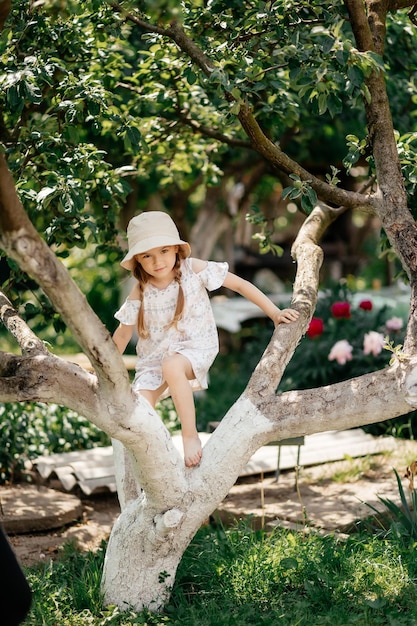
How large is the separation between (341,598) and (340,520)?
4.34 feet

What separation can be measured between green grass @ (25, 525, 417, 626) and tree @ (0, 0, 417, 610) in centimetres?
17

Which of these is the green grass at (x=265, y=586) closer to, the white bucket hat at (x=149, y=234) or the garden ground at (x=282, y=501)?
the garden ground at (x=282, y=501)

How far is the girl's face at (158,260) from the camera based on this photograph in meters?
3.81

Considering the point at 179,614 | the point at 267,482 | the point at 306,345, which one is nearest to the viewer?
the point at 179,614

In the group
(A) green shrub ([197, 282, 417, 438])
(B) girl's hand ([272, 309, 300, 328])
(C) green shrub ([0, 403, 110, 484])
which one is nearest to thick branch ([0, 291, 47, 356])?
(B) girl's hand ([272, 309, 300, 328])

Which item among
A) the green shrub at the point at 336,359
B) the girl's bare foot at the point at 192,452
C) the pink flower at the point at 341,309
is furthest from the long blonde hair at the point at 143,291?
the pink flower at the point at 341,309

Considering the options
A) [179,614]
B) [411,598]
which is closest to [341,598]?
[411,598]

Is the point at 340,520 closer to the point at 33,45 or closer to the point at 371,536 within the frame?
the point at 371,536

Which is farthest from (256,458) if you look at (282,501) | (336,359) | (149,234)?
(149,234)

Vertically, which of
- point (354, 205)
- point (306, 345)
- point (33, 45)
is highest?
point (33, 45)

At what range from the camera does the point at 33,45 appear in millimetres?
4566

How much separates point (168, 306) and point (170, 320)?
0.22 feet

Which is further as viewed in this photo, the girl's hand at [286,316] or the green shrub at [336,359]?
the green shrub at [336,359]

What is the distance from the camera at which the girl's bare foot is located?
363cm
